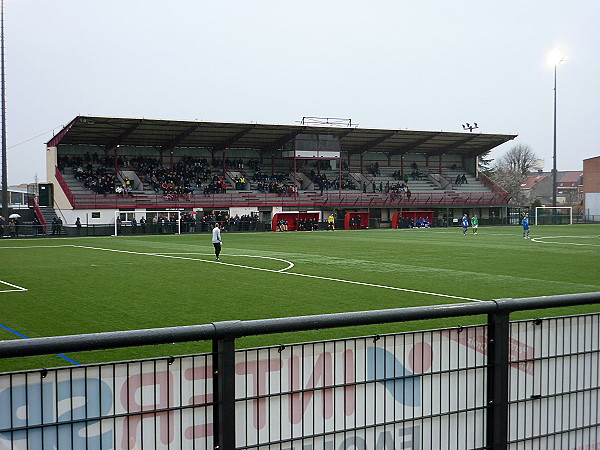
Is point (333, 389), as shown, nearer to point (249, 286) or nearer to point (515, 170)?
point (249, 286)

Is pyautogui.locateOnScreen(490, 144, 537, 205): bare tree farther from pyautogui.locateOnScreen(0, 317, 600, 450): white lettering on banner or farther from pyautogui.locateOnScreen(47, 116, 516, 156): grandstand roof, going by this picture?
pyautogui.locateOnScreen(0, 317, 600, 450): white lettering on banner

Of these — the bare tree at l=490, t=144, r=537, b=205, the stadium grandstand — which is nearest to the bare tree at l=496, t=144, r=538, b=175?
the bare tree at l=490, t=144, r=537, b=205

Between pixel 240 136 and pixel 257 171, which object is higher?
pixel 240 136

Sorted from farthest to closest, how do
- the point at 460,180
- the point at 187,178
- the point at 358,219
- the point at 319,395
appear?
the point at 460,180 → the point at 187,178 → the point at 358,219 → the point at 319,395

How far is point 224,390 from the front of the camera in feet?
11.6

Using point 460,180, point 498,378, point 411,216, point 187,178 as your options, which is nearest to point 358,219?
point 411,216

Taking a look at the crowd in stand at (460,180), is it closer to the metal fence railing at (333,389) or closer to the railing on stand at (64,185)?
the railing on stand at (64,185)

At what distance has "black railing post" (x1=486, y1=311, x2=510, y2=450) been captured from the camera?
4332 mm

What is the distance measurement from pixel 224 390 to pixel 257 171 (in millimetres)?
77329

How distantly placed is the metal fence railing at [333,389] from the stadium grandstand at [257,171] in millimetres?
61560

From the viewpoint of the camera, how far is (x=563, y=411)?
4688 mm

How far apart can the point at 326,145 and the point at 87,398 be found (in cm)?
7648

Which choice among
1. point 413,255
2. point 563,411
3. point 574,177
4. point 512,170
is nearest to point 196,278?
point 413,255

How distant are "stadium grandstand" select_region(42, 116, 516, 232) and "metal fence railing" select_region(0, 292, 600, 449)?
61.6 meters
